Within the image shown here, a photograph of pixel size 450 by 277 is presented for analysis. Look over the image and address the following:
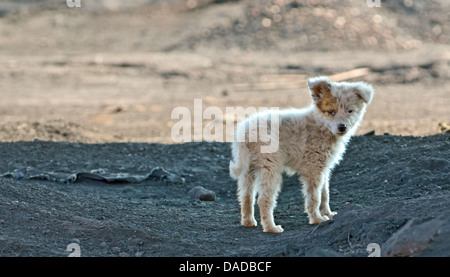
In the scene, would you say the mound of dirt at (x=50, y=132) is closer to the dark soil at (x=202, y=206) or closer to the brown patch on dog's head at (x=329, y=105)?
the dark soil at (x=202, y=206)

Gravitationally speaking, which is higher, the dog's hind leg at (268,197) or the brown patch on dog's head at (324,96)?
the brown patch on dog's head at (324,96)

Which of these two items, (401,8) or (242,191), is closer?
(242,191)

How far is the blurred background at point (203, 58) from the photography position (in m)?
22.5

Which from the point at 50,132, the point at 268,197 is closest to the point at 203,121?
the point at 50,132

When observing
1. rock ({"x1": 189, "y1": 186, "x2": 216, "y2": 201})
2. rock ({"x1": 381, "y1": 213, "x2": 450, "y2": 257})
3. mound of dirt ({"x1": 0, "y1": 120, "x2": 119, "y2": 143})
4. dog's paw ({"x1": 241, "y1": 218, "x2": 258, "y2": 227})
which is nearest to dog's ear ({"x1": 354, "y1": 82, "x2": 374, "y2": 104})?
dog's paw ({"x1": 241, "y1": 218, "x2": 258, "y2": 227})

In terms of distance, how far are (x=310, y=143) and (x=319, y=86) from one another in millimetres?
722

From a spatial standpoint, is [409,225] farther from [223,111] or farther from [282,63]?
[282,63]

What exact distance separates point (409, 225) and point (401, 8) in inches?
1312

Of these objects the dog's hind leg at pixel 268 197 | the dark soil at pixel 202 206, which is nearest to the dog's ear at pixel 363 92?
the dark soil at pixel 202 206

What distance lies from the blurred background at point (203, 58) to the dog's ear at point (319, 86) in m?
7.88

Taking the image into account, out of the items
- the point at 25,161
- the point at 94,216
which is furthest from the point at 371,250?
the point at 25,161

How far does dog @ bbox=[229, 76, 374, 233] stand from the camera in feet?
28.2

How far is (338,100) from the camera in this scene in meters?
8.80

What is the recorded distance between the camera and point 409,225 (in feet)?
20.3
